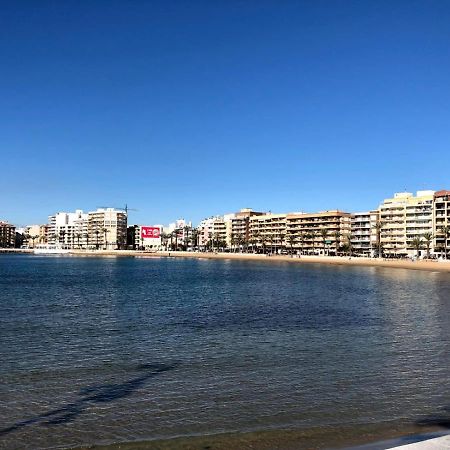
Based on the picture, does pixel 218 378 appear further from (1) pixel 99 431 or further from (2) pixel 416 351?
A: (2) pixel 416 351

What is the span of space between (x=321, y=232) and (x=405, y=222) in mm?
34577

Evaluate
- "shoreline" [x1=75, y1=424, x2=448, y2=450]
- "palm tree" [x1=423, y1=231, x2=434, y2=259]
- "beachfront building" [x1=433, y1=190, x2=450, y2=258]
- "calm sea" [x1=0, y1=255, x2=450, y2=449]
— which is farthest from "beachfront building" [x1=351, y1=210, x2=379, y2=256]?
"shoreline" [x1=75, y1=424, x2=448, y2=450]

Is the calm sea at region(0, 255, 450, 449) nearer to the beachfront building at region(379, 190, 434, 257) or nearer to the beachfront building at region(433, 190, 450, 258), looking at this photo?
the beachfront building at region(433, 190, 450, 258)

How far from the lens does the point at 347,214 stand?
18888cm

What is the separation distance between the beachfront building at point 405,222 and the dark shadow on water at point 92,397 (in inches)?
5708

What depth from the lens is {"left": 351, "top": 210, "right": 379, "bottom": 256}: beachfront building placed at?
174625 mm

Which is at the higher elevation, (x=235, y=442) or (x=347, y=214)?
(x=347, y=214)

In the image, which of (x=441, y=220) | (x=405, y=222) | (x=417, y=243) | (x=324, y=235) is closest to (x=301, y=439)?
(x=417, y=243)

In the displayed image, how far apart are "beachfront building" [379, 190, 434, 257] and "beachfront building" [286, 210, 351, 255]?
48.8 ft

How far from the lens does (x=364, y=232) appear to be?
178 m

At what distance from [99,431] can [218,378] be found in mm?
5541

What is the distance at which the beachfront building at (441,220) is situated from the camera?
147 metres

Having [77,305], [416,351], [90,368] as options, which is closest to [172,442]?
[90,368]

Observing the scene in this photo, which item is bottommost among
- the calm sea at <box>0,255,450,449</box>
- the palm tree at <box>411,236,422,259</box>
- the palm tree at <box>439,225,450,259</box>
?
the calm sea at <box>0,255,450,449</box>
